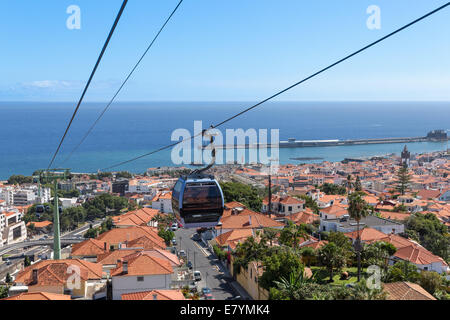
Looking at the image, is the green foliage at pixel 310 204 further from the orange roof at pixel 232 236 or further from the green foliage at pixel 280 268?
the green foliage at pixel 280 268

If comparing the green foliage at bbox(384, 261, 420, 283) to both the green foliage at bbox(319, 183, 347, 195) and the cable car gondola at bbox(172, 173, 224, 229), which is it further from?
the green foliage at bbox(319, 183, 347, 195)

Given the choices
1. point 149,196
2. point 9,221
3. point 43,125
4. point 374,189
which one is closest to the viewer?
point 9,221

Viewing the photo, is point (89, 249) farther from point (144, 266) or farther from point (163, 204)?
point (163, 204)

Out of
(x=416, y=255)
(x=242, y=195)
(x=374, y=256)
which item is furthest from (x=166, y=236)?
(x=416, y=255)
